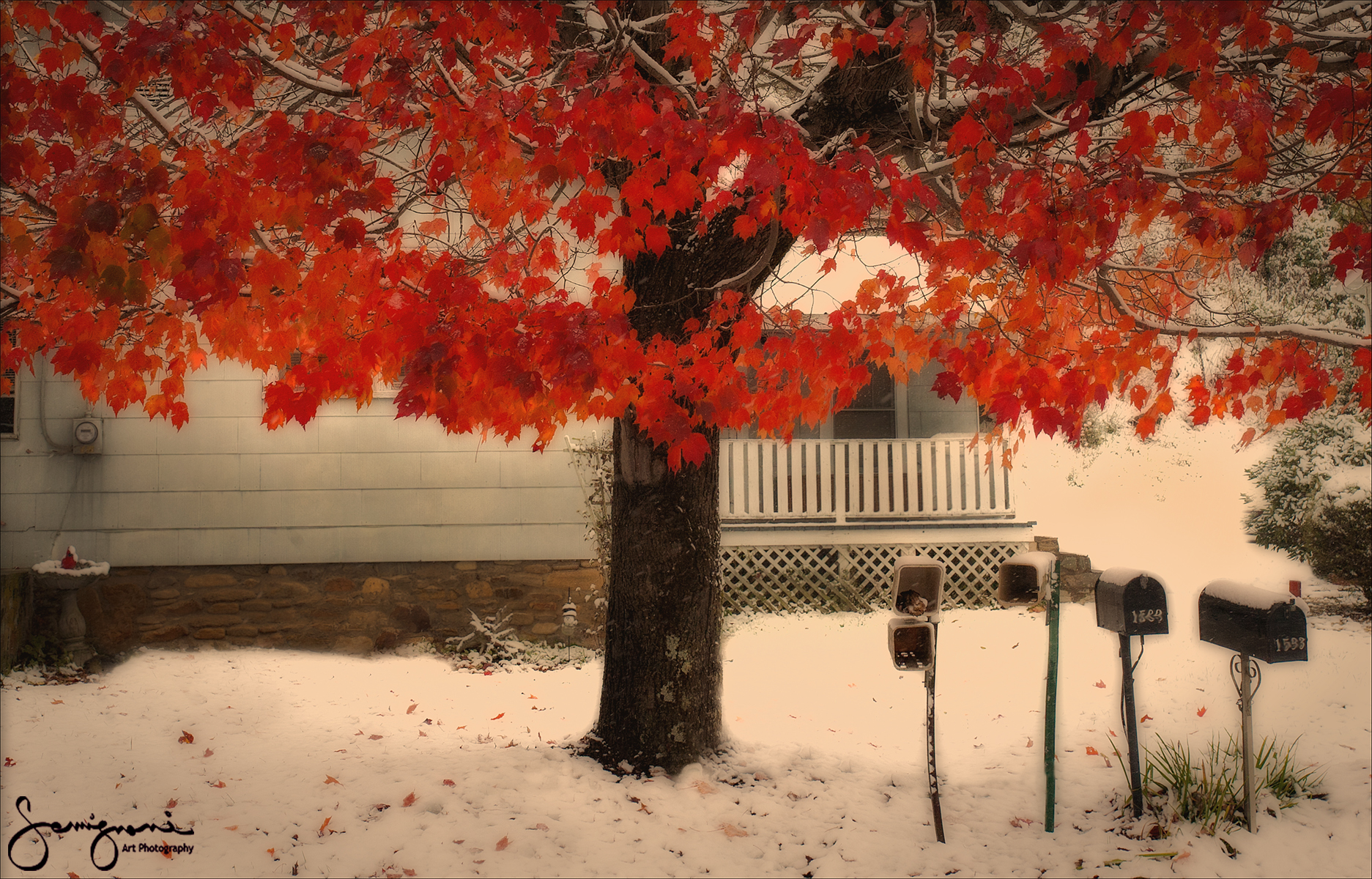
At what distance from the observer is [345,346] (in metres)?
4.48

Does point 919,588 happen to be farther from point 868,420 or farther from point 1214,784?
point 868,420

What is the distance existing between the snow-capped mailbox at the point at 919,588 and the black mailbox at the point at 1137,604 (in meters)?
0.86

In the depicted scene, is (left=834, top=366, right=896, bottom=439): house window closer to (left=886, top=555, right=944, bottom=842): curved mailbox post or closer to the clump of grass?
the clump of grass

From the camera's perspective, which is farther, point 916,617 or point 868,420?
point 868,420

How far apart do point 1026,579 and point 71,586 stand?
7.44 m

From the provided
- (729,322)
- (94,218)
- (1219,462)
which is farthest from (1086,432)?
(94,218)

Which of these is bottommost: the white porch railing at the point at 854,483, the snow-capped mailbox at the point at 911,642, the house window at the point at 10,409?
the snow-capped mailbox at the point at 911,642

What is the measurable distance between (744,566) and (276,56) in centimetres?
662

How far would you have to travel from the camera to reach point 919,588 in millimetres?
3750

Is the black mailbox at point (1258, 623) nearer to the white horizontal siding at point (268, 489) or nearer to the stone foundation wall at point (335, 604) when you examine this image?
the stone foundation wall at point (335, 604)

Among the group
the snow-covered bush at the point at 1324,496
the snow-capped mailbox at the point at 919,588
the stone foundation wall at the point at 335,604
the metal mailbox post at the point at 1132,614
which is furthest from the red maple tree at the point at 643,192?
the snow-covered bush at the point at 1324,496

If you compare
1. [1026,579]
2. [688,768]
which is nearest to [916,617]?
[1026,579]

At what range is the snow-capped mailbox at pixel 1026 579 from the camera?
12.1 feet

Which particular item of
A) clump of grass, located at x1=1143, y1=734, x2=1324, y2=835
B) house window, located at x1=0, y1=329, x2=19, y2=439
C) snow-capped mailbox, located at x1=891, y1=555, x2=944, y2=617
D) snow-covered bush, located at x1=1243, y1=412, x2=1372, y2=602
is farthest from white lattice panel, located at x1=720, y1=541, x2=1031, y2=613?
house window, located at x1=0, y1=329, x2=19, y2=439
